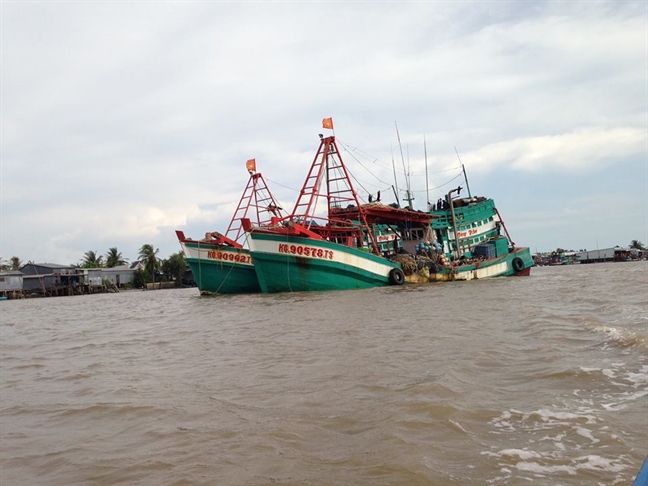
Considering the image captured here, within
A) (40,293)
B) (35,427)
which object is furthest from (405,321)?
(40,293)

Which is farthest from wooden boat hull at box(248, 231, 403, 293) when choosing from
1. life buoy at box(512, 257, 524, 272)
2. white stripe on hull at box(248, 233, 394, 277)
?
life buoy at box(512, 257, 524, 272)

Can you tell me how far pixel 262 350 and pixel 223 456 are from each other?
403 centimetres

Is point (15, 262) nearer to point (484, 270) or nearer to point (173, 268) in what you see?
point (173, 268)

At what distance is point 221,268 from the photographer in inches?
982

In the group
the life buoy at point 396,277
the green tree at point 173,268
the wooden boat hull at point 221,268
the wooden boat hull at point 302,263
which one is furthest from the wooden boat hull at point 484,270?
the green tree at point 173,268

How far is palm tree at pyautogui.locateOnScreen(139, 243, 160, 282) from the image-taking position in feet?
225

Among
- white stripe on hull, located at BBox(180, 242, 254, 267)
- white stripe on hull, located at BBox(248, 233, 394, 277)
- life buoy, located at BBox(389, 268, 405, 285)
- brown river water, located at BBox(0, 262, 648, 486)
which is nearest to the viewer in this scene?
brown river water, located at BBox(0, 262, 648, 486)

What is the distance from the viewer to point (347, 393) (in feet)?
15.1

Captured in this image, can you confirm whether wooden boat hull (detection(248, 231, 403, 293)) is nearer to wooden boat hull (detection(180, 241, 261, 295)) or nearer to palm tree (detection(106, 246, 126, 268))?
wooden boat hull (detection(180, 241, 261, 295))

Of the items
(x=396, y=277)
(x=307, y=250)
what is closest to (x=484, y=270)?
(x=396, y=277)

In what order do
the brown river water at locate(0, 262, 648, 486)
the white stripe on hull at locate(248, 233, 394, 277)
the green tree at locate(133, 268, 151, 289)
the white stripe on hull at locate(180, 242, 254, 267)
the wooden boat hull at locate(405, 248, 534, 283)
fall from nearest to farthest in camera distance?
the brown river water at locate(0, 262, 648, 486)
the white stripe on hull at locate(248, 233, 394, 277)
the wooden boat hull at locate(405, 248, 534, 283)
the white stripe on hull at locate(180, 242, 254, 267)
the green tree at locate(133, 268, 151, 289)

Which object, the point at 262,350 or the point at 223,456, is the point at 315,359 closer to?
the point at 262,350

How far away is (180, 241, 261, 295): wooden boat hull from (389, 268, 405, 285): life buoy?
6.89 meters

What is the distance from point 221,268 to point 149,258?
47.9m
